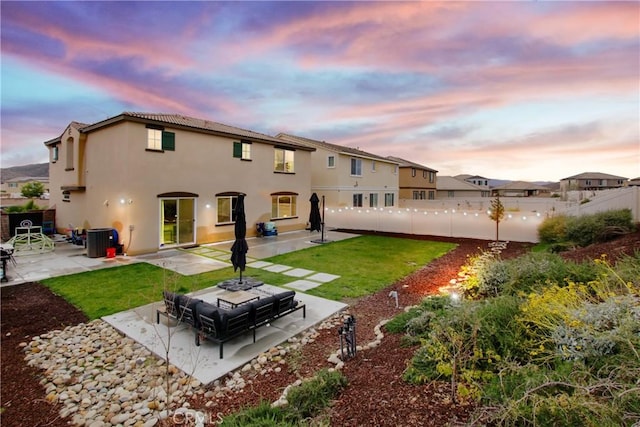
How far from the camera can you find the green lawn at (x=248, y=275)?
26.3 ft

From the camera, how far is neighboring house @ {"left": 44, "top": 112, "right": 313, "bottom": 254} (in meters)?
13.2

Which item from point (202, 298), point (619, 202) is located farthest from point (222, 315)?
point (619, 202)

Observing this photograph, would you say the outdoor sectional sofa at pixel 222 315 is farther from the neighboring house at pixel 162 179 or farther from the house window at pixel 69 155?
the house window at pixel 69 155

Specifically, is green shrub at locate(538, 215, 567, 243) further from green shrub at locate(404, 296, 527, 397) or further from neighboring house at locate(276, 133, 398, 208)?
neighboring house at locate(276, 133, 398, 208)

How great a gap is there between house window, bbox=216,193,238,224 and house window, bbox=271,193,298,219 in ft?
10.4

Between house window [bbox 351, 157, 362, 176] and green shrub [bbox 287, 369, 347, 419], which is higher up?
house window [bbox 351, 157, 362, 176]

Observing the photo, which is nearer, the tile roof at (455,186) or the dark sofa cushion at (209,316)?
the dark sofa cushion at (209,316)

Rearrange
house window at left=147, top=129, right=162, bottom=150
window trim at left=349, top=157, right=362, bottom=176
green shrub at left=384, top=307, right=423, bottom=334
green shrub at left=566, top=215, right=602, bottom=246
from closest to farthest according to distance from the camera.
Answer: green shrub at left=384, top=307, right=423, bottom=334 < green shrub at left=566, top=215, right=602, bottom=246 < house window at left=147, top=129, right=162, bottom=150 < window trim at left=349, top=157, right=362, bottom=176

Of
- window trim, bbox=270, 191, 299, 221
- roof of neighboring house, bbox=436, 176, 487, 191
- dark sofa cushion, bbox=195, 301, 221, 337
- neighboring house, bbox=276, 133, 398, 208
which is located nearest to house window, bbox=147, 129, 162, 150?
A: window trim, bbox=270, 191, 299, 221

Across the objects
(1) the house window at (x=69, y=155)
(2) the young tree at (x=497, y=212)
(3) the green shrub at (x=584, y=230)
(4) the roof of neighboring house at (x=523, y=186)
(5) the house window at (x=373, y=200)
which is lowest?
(3) the green shrub at (x=584, y=230)

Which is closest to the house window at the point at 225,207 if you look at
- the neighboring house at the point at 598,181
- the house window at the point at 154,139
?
the house window at the point at 154,139

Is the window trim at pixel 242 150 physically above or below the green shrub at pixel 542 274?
above

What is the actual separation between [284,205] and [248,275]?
10.7 meters

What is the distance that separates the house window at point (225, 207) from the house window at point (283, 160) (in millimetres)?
3946
